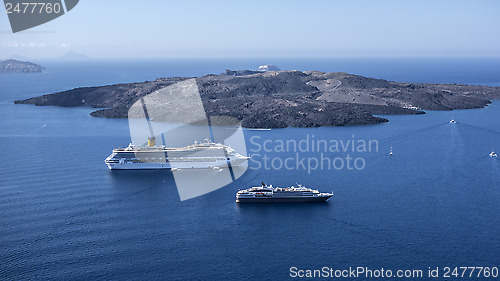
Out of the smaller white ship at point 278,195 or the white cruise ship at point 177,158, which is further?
the white cruise ship at point 177,158

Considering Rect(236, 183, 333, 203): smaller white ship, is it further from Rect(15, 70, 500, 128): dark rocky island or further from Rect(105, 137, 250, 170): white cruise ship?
Rect(15, 70, 500, 128): dark rocky island

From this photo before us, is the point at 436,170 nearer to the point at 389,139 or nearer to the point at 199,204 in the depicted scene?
the point at 389,139

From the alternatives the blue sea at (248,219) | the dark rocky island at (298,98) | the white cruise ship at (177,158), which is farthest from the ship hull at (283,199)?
the dark rocky island at (298,98)

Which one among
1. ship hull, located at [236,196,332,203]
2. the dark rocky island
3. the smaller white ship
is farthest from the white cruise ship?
the dark rocky island

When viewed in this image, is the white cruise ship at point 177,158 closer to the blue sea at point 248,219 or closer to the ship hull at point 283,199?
the blue sea at point 248,219

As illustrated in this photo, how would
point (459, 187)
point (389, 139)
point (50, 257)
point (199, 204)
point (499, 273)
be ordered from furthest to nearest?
1. point (389, 139)
2. point (459, 187)
3. point (199, 204)
4. point (50, 257)
5. point (499, 273)

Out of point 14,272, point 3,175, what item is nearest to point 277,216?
point 14,272
